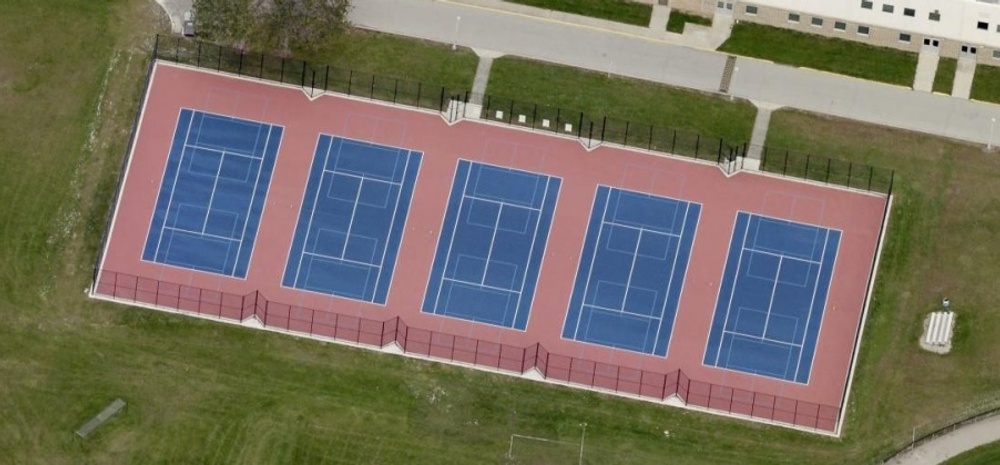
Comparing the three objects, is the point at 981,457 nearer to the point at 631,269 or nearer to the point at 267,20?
the point at 631,269

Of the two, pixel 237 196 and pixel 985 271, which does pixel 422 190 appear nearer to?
pixel 237 196

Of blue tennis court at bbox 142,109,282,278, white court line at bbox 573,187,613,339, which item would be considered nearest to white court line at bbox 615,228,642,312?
white court line at bbox 573,187,613,339

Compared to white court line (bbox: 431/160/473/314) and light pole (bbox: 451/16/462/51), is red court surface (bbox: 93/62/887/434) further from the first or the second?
light pole (bbox: 451/16/462/51)

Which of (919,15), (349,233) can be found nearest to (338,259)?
(349,233)

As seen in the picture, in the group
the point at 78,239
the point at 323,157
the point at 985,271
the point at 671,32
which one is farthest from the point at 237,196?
the point at 985,271

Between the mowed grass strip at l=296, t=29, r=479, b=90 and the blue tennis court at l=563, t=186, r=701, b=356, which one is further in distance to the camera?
the mowed grass strip at l=296, t=29, r=479, b=90

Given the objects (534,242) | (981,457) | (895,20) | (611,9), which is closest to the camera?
(534,242)
